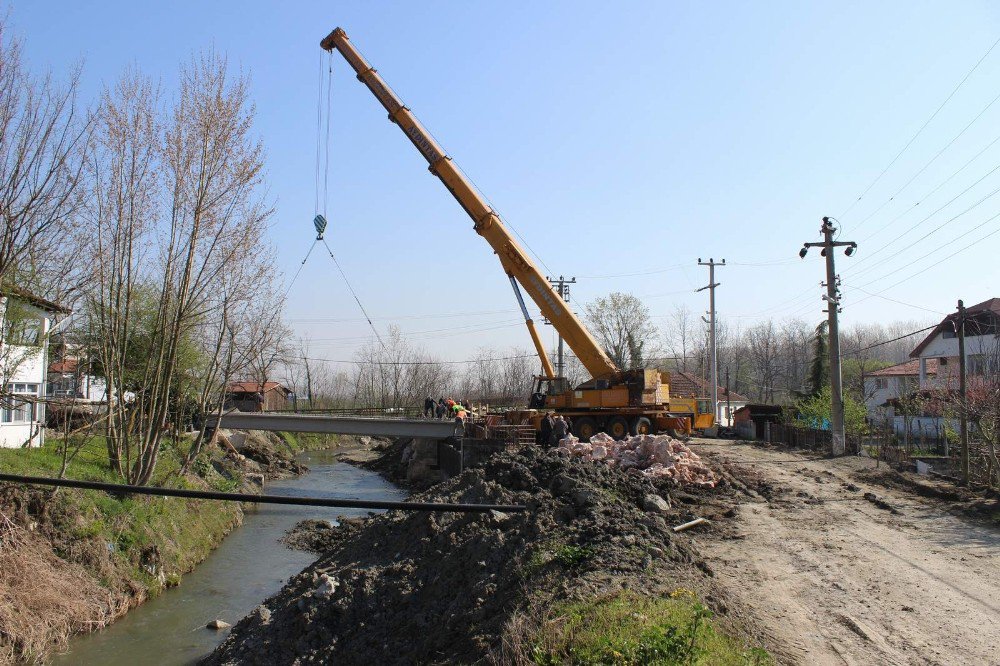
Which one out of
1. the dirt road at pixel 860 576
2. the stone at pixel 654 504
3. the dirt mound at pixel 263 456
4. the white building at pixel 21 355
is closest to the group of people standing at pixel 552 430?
the dirt road at pixel 860 576

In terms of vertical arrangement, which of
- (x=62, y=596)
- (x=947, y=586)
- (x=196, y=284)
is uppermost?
(x=196, y=284)

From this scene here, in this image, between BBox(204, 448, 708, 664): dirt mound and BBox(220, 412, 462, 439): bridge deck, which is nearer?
BBox(204, 448, 708, 664): dirt mound

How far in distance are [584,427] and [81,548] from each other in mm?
17369

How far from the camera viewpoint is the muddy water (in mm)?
12336

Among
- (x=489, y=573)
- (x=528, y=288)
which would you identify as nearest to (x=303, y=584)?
(x=489, y=573)

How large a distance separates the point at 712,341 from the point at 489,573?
3447 cm

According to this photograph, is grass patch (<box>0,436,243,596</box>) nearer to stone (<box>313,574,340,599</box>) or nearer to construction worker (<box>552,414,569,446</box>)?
stone (<box>313,574,340,599</box>)

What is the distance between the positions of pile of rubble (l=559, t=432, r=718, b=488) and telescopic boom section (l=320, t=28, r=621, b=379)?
5845 mm

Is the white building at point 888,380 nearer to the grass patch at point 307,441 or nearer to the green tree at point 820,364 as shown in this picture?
the green tree at point 820,364

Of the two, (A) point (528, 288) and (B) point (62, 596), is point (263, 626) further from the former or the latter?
(A) point (528, 288)

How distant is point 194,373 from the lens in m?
28.9

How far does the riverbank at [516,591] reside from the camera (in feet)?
21.9

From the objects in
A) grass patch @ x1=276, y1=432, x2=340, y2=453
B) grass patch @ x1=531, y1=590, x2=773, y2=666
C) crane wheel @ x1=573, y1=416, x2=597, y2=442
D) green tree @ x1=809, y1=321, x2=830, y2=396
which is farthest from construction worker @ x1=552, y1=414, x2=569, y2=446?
green tree @ x1=809, y1=321, x2=830, y2=396

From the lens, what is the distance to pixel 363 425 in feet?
111
